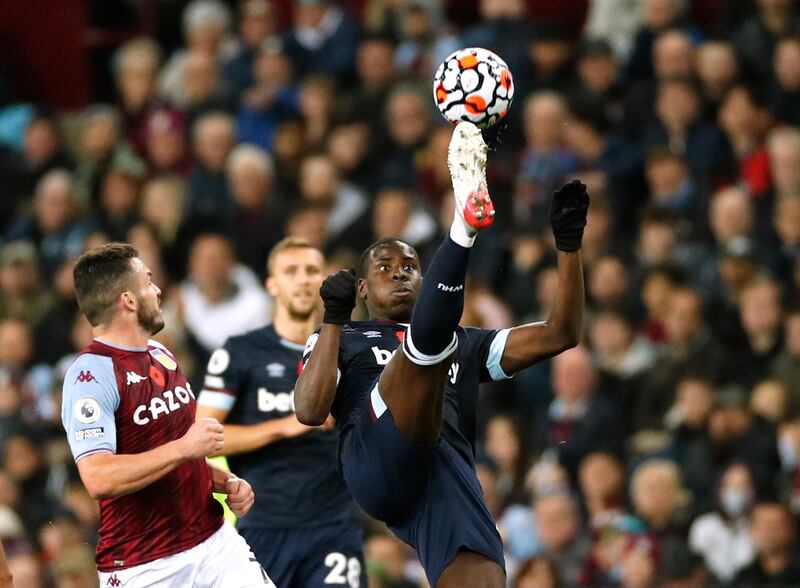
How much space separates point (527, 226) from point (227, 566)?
5925 mm

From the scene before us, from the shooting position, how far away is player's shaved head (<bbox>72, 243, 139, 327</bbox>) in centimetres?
636

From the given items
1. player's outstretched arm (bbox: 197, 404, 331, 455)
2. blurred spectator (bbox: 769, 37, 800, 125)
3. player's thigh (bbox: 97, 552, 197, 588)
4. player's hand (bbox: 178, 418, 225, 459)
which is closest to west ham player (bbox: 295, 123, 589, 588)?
player's hand (bbox: 178, 418, 225, 459)

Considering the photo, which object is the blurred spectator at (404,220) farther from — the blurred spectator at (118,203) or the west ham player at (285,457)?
the west ham player at (285,457)

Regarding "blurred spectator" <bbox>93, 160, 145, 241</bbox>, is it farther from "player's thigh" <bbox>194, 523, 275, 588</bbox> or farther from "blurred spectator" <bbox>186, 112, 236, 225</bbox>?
"player's thigh" <bbox>194, 523, 275, 588</bbox>

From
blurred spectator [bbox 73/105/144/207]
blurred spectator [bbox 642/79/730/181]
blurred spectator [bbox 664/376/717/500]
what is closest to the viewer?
blurred spectator [bbox 664/376/717/500]

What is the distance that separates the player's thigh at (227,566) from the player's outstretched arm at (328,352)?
66 cm

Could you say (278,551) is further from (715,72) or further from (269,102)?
(269,102)

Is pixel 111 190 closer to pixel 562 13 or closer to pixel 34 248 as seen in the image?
pixel 34 248

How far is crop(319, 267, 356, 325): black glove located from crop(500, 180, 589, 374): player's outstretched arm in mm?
829

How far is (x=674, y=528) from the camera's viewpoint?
9695 mm

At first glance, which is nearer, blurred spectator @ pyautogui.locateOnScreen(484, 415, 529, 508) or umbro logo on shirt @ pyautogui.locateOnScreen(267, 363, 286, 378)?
umbro logo on shirt @ pyautogui.locateOnScreen(267, 363, 286, 378)

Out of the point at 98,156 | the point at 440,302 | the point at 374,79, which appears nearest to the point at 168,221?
the point at 98,156

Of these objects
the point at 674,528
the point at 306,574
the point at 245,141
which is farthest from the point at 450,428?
the point at 245,141

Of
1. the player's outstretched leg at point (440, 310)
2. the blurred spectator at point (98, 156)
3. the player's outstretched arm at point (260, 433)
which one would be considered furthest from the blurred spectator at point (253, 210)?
the player's outstretched leg at point (440, 310)
